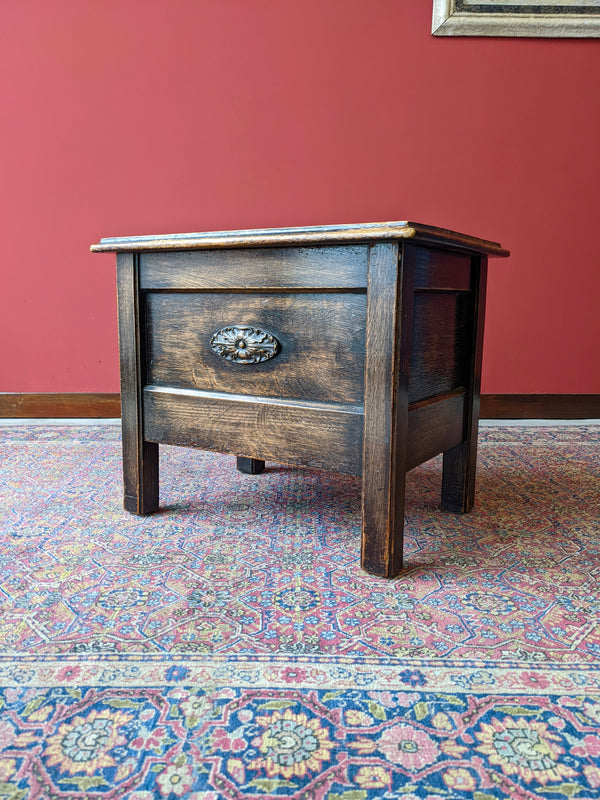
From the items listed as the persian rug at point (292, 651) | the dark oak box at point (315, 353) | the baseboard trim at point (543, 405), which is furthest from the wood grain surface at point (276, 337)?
the baseboard trim at point (543, 405)

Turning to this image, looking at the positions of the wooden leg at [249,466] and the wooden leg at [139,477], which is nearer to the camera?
the wooden leg at [139,477]

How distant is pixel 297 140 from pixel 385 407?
197 cm

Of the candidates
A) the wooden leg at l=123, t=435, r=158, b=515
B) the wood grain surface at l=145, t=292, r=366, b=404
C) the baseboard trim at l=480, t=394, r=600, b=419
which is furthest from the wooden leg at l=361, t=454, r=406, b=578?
the baseboard trim at l=480, t=394, r=600, b=419

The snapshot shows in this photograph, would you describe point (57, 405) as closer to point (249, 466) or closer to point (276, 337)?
point (249, 466)

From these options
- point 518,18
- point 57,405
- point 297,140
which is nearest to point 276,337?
point 297,140

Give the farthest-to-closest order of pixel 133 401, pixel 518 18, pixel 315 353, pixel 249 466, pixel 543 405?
pixel 543 405 < pixel 518 18 < pixel 249 466 < pixel 133 401 < pixel 315 353

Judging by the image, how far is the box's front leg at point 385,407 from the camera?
4.18 ft

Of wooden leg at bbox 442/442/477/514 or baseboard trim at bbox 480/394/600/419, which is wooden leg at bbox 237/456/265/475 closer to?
wooden leg at bbox 442/442/477/514

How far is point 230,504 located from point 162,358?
1.64ft

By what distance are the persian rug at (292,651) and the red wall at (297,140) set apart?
4.62 ft

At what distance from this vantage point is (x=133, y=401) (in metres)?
1.70

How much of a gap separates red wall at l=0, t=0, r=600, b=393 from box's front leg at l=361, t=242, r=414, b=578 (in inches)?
66.5

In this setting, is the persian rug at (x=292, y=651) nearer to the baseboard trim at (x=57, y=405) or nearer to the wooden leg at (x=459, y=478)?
the wooden leg at (x=459, y=478)

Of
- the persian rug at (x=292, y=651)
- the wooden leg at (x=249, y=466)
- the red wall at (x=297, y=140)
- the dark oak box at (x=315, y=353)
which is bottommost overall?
the wooden leg at (x=249, y=466)
